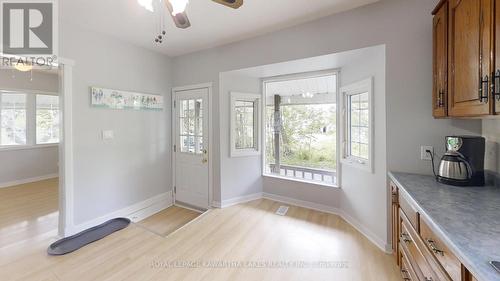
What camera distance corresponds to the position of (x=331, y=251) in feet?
7.01

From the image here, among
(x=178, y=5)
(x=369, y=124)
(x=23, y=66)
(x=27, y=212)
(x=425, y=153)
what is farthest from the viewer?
(x=27, y=212)

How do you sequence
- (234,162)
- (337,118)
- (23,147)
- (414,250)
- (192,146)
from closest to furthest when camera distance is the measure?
(414,250) → (337,118) → (234,162) → (192,146) → (23,147)

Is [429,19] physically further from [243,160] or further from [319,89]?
[243,160]

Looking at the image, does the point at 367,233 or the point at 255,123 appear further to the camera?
the point at 255,123

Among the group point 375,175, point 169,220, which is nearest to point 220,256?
point 169,220

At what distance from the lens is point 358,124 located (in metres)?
2.71

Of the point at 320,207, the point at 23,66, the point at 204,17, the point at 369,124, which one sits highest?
the point at 204,17

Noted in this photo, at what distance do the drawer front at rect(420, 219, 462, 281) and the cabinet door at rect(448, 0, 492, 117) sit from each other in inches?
28.1

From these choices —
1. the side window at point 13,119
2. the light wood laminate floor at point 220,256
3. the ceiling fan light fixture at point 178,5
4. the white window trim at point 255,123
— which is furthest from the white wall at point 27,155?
the ceiling fan light fixture at point 178,5

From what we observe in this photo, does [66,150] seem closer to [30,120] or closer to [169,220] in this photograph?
[169,220]

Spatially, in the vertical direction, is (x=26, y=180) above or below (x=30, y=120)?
below

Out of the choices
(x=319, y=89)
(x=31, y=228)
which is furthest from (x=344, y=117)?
(x=31, y=228)

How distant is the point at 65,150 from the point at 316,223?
3.18m

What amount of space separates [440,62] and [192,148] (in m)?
3.26
